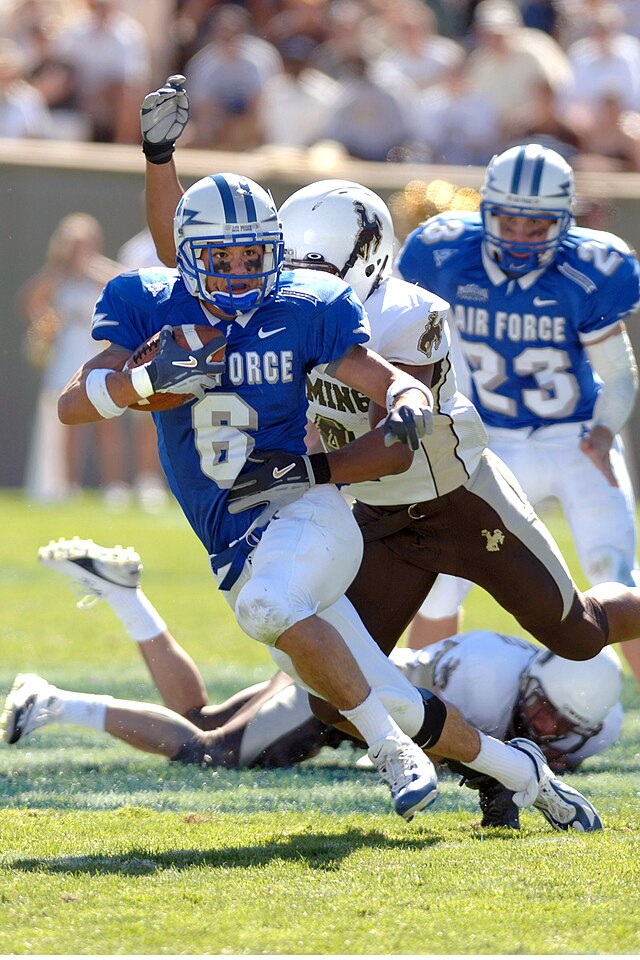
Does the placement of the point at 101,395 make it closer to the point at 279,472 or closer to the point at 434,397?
the point at 279,472

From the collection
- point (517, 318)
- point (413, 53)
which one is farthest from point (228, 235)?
point (413, 53)

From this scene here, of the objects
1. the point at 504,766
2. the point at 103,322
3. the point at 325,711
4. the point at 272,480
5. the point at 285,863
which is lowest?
the point at 285,863

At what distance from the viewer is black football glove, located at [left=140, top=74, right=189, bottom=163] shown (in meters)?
4.13

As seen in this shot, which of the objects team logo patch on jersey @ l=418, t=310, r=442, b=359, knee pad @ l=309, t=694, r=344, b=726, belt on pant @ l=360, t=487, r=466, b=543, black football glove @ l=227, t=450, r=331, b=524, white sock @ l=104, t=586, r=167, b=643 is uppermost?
team logo patch on jersey @ l=418, t=310, r=442, b=359

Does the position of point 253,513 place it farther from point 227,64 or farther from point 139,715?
point 227,64

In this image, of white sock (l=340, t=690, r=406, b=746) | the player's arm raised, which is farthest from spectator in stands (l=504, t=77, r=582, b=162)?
white sock (l=340, t=690, r=406, b=746)

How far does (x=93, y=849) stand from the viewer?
135 inches

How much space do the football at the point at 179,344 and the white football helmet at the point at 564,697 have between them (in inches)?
54.7

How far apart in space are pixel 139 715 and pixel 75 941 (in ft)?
5.35

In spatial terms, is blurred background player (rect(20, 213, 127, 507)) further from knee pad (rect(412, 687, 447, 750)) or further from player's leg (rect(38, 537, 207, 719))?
knee pad (rect(412, 687, 447, 750))

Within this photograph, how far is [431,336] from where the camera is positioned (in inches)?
150

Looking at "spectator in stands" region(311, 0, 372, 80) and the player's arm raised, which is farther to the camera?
"spectator in stands" region(311, 0, 372, 80)

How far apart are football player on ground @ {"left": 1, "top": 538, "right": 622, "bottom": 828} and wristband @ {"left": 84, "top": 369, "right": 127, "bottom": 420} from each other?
107cm

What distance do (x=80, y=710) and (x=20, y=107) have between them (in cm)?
804
